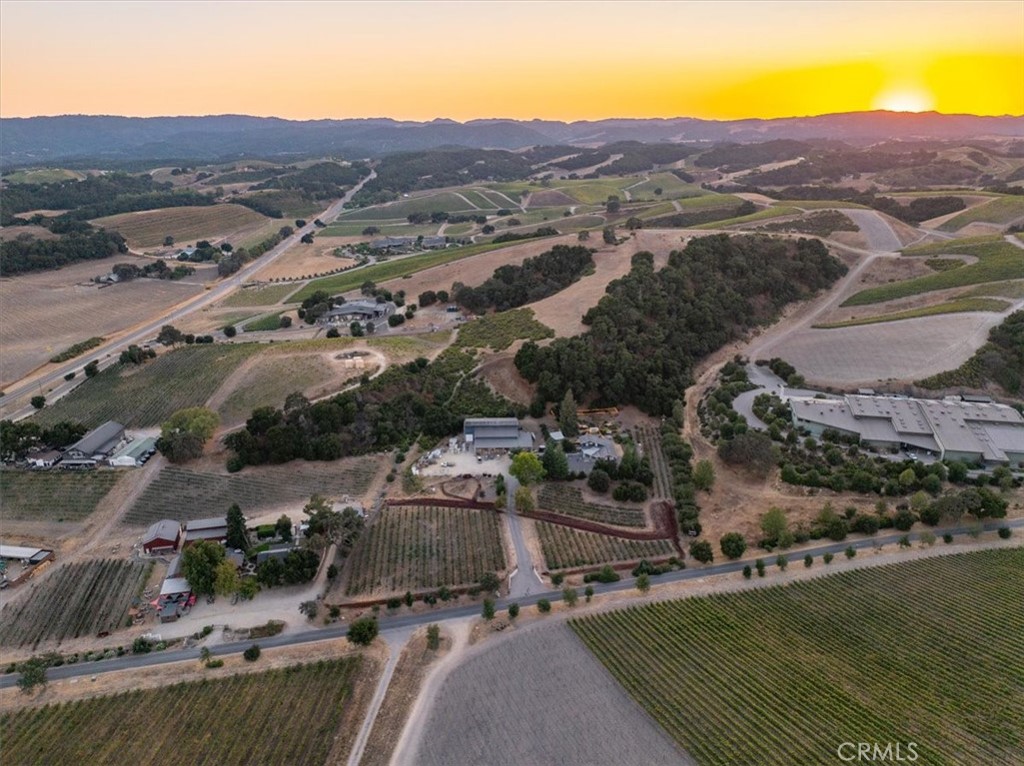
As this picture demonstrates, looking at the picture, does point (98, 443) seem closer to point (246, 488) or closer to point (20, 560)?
point (20, 560)

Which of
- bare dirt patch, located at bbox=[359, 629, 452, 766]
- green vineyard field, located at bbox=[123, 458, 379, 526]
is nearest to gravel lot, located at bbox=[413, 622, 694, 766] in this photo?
bare dirt patch, located at bbox=[359, 629, 452, 766]

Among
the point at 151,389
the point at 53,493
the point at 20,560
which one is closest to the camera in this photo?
the point at 20,560

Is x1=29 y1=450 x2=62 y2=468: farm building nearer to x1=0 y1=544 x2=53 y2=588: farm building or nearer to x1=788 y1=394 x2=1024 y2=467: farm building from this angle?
x1=0 y1=544 x2=53 y2=588: farm building

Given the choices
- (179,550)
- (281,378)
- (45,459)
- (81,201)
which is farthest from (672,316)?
(81,201)

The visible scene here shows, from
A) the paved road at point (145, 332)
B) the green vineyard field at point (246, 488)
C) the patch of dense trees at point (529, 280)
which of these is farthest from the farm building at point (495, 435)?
the paved road at point (145, 332)

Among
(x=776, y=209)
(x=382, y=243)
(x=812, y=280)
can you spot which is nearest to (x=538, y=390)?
(x=812, y=280)
